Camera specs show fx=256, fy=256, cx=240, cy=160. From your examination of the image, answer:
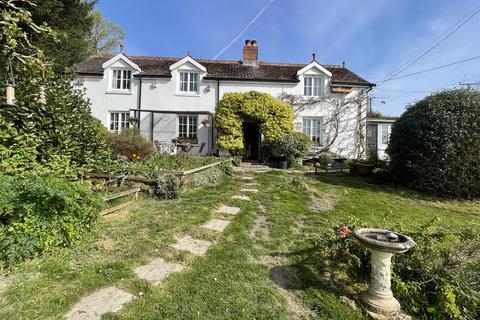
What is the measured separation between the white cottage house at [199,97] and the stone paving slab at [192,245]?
12.0 m

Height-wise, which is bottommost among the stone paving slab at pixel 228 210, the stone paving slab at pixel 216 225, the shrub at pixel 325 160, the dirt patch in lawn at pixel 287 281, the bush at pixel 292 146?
the dirt patch in lawn at pixel 287 281

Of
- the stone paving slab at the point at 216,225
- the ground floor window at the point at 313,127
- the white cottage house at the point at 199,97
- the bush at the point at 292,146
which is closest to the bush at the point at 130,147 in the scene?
the stone paving slab at the point at 216,225

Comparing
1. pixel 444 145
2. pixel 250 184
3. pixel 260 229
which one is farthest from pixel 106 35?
pixel 444 145

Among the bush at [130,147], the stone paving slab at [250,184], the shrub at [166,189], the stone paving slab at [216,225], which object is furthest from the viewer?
the bush at [130,147]

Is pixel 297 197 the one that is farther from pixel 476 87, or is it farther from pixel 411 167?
pixel 476 87

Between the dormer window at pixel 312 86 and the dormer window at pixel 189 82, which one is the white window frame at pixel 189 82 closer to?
the dormer window at pixel 189 82

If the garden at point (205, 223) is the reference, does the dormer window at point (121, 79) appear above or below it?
above

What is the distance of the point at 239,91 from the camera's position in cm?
1645

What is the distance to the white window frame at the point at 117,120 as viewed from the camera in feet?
54.8

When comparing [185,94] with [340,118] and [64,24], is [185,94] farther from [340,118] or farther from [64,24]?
[340,118]

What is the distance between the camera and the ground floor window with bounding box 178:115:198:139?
16.6 m

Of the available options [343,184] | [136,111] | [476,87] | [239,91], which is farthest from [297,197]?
[136,111]

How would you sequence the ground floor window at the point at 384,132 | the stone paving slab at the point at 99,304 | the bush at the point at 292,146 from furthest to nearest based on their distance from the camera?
the ground floor window at the point at 384,132 < the bush at the point at 292,146 < the stone paving slab at the point at 99,304

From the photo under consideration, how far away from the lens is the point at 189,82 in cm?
1678
